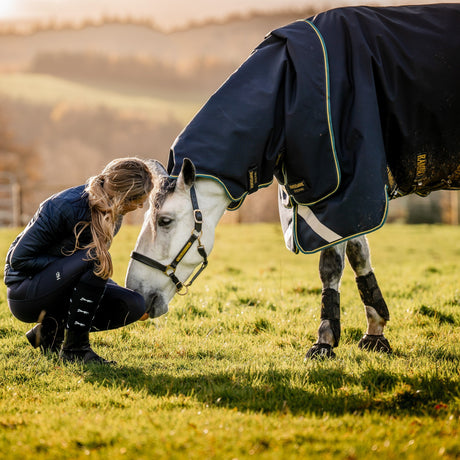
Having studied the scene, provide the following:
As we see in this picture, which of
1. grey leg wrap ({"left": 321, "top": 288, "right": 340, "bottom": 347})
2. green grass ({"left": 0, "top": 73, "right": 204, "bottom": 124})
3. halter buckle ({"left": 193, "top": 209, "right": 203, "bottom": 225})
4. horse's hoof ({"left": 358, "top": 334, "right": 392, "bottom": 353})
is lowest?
horse's hoof ({"left": 358, "top": 334, "right": 392, "bottom": 353})

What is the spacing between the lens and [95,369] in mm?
3811

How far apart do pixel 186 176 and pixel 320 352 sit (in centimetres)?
163

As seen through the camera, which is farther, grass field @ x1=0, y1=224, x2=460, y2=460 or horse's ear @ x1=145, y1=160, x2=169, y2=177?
horse's ear @ x1=145, y1=160, x2=169, y2=177

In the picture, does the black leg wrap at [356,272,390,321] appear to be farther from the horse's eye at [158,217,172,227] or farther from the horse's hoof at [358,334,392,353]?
the horse's eye at [158,217,172,227]

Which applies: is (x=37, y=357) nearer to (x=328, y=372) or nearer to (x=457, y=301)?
(x=328, y=372)

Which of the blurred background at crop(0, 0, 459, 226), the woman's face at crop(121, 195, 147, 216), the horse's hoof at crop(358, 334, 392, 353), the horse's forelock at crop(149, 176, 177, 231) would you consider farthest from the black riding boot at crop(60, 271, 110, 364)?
the blurred background at crop(0, 0, 459, 226)

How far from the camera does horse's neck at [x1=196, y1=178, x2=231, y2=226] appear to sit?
151 inches

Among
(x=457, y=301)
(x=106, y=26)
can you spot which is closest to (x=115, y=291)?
(x=457, y=301)

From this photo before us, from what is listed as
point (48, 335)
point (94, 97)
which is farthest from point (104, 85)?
point (48, 335)

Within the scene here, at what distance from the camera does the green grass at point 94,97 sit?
206ft

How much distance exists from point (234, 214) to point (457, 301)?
1556cm

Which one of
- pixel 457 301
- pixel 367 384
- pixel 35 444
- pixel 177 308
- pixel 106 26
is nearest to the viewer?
pixel 35 444

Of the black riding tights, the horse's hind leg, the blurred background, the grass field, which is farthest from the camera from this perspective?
the blurred background

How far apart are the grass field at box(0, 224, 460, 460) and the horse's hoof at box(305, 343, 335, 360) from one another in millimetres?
110
